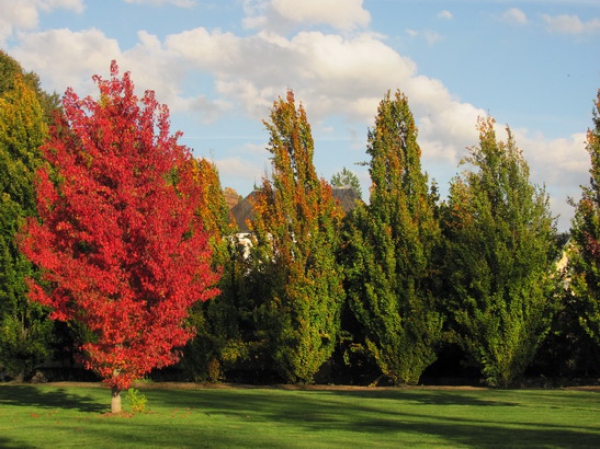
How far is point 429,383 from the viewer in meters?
28.9

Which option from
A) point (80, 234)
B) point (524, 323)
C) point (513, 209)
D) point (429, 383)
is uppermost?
point (513, 209)

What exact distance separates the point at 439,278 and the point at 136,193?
50.6ft

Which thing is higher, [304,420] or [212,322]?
[212,322]

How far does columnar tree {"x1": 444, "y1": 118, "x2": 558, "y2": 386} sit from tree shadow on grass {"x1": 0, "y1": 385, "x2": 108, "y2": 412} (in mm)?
13480

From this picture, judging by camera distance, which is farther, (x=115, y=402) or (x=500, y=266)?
(x=500, y=266)

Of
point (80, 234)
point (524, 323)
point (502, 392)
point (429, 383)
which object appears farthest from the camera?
point (429, 383)

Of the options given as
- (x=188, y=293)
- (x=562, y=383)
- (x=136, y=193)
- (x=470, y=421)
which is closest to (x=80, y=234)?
(x=136, y=193)

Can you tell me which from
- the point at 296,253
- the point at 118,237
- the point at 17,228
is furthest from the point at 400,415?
the point at 17,228

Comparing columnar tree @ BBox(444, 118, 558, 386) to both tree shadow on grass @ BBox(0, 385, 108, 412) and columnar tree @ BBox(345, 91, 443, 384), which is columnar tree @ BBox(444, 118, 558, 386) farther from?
tree shadow on grass @ BBox(0, 385, 108, 412)

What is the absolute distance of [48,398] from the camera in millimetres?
20922

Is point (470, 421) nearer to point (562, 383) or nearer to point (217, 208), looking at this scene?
point (562, 383)

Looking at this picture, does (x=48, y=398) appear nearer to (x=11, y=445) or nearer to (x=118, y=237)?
(x=118, y=237)

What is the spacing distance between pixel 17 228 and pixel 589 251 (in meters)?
21.1

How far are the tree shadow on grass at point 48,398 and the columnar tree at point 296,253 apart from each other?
311 inches
